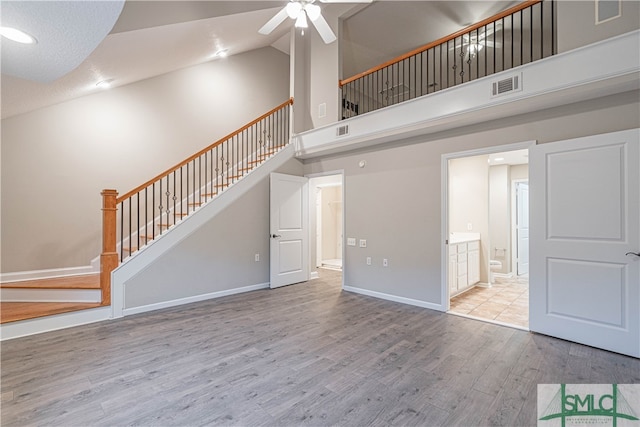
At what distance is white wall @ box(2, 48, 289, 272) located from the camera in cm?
432

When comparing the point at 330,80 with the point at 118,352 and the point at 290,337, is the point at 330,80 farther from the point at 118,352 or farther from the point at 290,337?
the point at 118,352

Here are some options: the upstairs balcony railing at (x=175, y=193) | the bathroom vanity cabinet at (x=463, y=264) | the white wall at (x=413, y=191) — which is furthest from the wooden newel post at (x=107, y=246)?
the bathroom vanity cabinet at (x=463, y=264)

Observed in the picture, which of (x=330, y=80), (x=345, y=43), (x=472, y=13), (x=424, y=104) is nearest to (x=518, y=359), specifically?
(x=424, y=104)

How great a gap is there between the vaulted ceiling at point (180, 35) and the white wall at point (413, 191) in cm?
264

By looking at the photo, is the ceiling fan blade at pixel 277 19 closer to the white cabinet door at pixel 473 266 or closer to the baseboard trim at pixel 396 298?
the baseboard trim at pixel 396 298

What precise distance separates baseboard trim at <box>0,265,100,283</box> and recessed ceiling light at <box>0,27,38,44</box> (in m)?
3.78

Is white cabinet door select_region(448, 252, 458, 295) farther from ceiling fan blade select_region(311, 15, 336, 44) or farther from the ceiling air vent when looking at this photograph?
ceiling fan blade select_region(311, 15, 336, 44)

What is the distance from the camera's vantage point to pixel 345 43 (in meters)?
6.18

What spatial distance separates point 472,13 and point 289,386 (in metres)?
6.50

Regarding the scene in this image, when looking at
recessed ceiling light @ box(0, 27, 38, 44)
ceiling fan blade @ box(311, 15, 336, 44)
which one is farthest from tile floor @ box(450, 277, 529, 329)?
recessed ceiling light @ box(0, 27, 38, 44)

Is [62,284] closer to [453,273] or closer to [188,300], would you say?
[188,300]

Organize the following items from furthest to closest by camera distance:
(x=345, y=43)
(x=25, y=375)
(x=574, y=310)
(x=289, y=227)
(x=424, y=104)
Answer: (x=345, y=43) < (x=289, y=227) < (x=424, y=104) < (x=574, y=310) < (x=25, y=375)

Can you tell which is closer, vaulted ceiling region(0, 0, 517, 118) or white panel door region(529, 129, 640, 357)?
vaulted ceiling region(0, 0, 517, 118)

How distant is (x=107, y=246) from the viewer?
372cm
